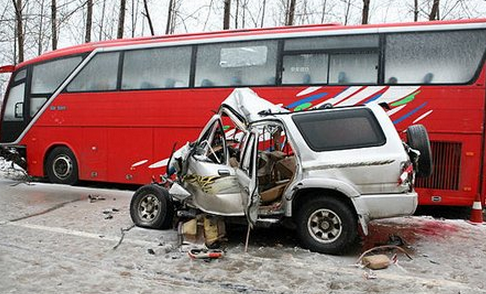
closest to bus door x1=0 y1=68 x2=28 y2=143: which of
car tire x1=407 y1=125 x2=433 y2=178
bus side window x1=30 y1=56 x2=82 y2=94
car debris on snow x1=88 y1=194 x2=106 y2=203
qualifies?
bus side window x1=30 y1=56 x2=82 y2=94

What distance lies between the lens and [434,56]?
7.61m

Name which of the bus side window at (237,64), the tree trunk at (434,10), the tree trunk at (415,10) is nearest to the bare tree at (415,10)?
the tree trunk at (415,10)

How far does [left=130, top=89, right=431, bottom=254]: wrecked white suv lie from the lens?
550cm

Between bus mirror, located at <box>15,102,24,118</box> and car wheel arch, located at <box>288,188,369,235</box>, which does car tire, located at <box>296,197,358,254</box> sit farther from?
bus mirror, located at <box>15,102,24,118</box>

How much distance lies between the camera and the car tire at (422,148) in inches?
→ 238

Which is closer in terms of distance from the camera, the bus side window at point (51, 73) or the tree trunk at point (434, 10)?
the bus side window at point (51, 73)

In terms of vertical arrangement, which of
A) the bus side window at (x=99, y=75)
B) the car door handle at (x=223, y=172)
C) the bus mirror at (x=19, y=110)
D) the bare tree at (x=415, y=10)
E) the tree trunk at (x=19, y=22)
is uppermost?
the bare tree at (x=415, y=10)

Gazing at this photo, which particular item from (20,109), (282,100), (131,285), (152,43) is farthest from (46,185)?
(131,285)

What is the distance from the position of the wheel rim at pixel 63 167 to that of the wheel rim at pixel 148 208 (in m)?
5.04

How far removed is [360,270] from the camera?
509 cm

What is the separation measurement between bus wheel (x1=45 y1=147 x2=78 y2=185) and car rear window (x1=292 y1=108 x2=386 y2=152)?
7.27 m

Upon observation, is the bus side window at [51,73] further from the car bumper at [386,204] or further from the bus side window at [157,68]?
the car bumper at [386,204]

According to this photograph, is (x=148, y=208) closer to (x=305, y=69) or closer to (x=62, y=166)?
(x=305, y=69)

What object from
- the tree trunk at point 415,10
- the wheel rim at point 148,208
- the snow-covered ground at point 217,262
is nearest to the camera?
the snow-covered ground at point 217,262
